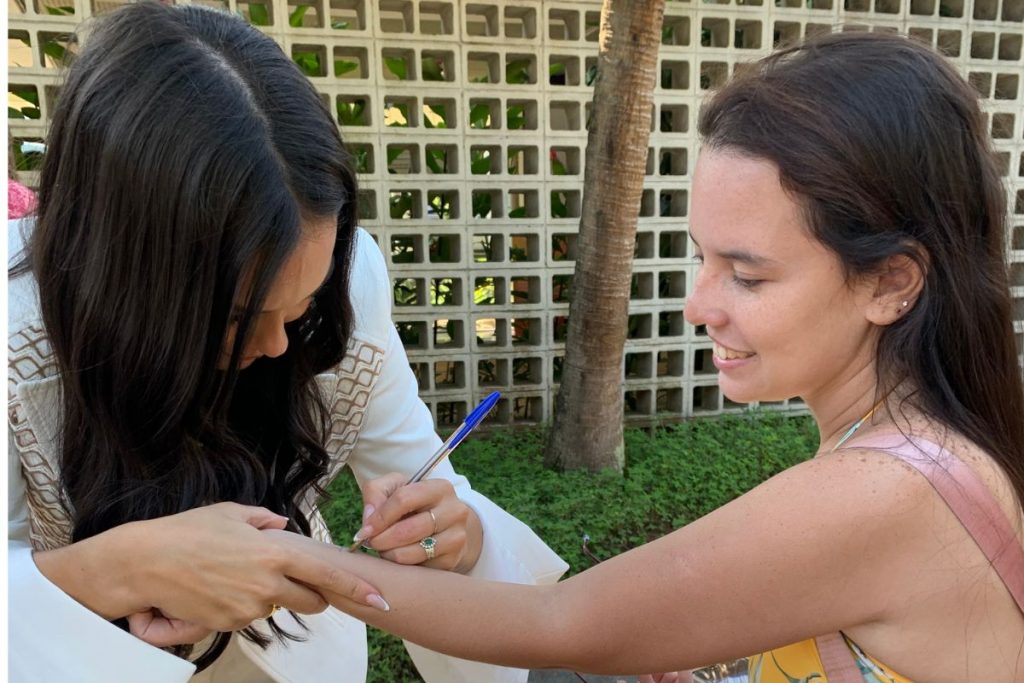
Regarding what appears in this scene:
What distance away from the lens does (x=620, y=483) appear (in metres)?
3.39

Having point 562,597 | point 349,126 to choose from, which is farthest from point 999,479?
point 349,126

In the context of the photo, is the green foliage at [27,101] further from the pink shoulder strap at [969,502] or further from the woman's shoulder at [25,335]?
the pink shoulder strap at [969,502]

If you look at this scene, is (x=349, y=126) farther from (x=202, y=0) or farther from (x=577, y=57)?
(x=577, y=57)

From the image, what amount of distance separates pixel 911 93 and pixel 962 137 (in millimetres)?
98

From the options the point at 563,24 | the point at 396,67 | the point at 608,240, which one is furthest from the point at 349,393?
the point at 563,24

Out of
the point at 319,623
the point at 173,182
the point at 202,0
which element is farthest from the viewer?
the point at 202,0

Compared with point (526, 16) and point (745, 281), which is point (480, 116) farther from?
point (745, 281)

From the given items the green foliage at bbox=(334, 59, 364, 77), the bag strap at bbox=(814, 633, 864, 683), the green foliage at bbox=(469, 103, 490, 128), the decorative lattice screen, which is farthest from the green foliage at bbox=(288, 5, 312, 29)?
the bag strap at bbox=(814, 633, 864, 683)

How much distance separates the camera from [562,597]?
1085mm

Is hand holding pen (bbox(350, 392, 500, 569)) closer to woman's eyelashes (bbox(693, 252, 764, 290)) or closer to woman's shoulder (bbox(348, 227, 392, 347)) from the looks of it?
woman's shoulder (bbox(348, 227, 392, 347))

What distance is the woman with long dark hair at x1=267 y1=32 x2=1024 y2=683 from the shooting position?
953 millimetres

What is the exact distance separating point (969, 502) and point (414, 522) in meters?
0.78

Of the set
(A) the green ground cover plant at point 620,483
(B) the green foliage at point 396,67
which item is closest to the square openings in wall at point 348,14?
(B) the green foliage at point 396,67

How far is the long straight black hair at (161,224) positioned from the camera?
970mm
